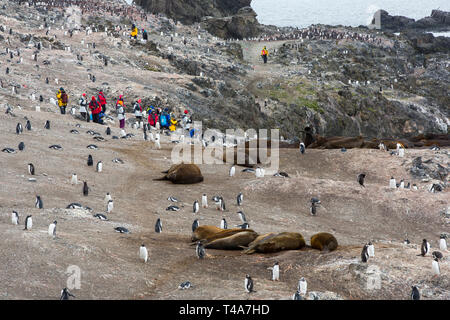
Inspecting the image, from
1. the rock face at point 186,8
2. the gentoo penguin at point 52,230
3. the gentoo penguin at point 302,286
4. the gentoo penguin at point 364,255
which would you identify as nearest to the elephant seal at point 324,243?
the gentoo penguin at point 364,255

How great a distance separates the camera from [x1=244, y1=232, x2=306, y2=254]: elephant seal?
15.9 meters

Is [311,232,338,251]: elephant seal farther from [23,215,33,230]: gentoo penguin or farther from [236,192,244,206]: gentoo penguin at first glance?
[23,215,33,230]: gentoo penguin

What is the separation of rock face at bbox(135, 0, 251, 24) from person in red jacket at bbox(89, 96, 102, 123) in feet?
197

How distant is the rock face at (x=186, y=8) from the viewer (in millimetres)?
94250

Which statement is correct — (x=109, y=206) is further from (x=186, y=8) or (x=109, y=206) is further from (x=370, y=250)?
(x=186, y=8)

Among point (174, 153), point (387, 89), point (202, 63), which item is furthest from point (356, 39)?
point (174, 153)

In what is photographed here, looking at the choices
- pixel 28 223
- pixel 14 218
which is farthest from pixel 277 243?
pixel 14 218

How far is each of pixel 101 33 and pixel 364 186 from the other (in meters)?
43.7

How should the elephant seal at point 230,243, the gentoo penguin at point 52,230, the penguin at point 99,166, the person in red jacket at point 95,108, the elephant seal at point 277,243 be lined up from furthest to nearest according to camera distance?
1. the person in red jacket at point 95,108
2. the penguin at point 99,166
3. the elephant seal at point 230,243
4. the elephant seal at point 277,243
5. the gentoo penguin at point 52,230

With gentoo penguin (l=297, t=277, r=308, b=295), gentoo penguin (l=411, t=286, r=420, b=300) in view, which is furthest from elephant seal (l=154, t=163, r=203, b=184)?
gentoo penguin (l=411, t=286, r=420, b=300)

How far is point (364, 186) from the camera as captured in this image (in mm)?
25656

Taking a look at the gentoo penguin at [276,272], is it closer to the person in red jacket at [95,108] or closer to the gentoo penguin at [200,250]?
the gentoo penguin at [200,250]

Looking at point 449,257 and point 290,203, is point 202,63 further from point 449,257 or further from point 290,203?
point 449,257

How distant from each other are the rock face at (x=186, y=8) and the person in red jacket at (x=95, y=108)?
6017 centimetres
